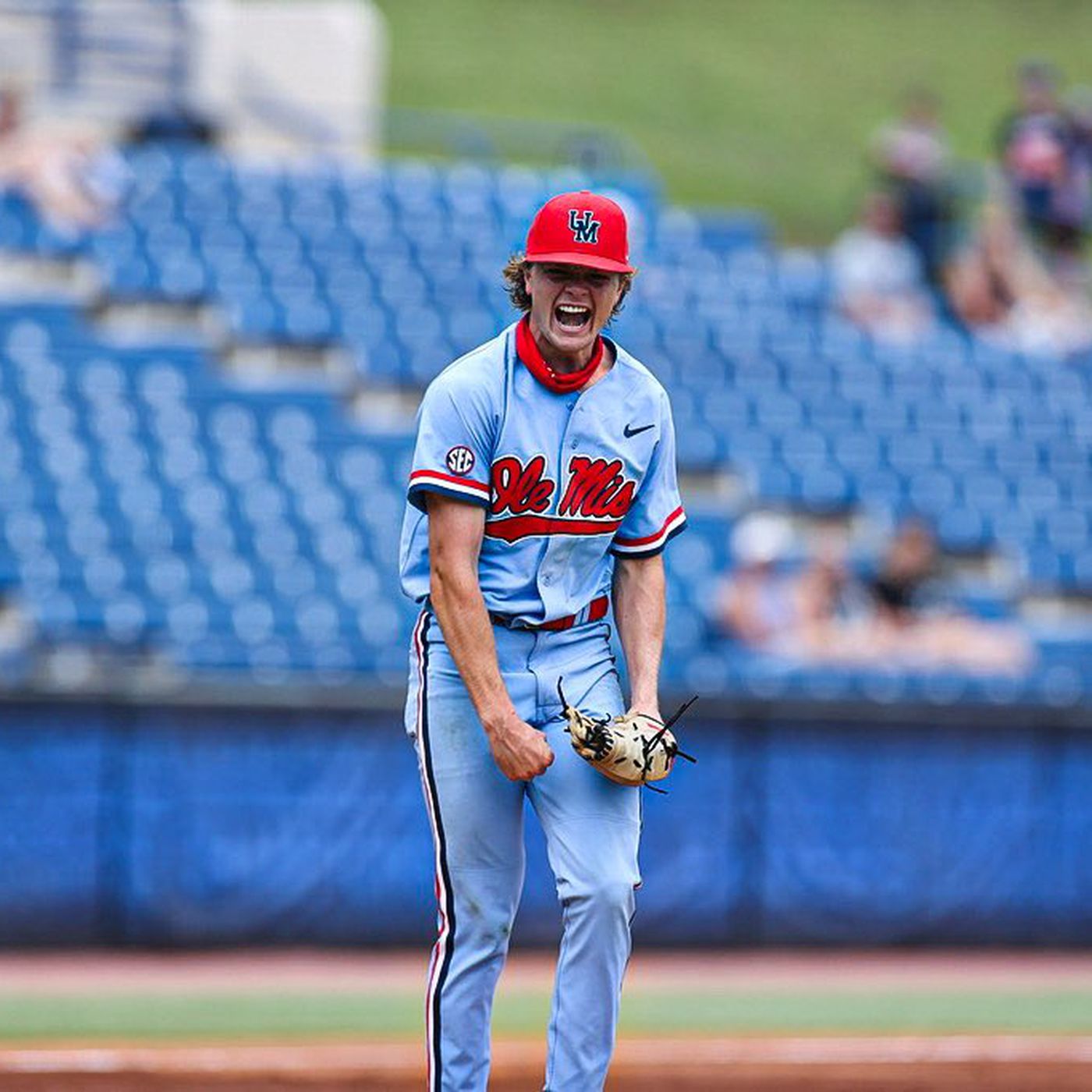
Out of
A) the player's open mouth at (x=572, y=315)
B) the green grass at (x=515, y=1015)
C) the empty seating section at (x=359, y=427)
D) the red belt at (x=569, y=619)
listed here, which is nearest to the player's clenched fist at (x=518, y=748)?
the red belt at (x=569, y=619)

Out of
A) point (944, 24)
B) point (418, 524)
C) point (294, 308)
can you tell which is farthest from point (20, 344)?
point (944, 24)

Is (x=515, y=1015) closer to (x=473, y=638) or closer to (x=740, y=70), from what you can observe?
(x=473, y=638)

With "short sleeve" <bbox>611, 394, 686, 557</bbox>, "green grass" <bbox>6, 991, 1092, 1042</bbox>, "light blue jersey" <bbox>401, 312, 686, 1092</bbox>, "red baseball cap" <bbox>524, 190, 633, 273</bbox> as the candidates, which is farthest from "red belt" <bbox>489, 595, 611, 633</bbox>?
"green grass" <bbox>6, 991, 1092, 1042</bbox>

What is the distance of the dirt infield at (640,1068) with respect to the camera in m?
6.09

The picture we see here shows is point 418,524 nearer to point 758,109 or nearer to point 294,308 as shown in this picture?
point 294,308

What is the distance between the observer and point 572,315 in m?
4.34

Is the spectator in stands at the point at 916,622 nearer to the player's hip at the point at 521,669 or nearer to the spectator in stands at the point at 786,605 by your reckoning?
the spectator in stands at the point at 786,605

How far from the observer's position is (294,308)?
13.5 metres

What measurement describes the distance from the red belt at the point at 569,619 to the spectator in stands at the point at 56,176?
9.72m

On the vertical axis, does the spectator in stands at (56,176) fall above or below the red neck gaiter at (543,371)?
above

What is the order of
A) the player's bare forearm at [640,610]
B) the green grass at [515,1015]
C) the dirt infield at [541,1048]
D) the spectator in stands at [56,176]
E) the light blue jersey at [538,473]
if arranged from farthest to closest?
the spectator in stands at [56,176] < the green grass at [515,1015] < the dirt infield at [541,1048] < the player's bare forearm at [640,610] < the light blue jersey at [538,473]

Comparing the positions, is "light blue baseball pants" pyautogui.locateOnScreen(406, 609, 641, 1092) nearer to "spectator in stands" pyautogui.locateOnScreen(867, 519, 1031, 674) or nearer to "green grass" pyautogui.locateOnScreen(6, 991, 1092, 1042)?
"green grass" pyautogui.locateOnScreen(6, 991, 1092, 1042)

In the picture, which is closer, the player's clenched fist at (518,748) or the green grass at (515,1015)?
the player's clenched fist at (518,748)

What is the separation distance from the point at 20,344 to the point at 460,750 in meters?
8.97
